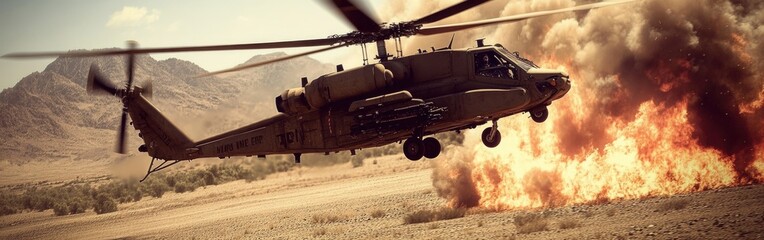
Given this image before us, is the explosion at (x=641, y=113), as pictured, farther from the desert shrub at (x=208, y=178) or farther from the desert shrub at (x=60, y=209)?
the desert shrub at (x=208, y=178)

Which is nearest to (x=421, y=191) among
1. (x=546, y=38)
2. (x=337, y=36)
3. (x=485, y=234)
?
(x=546, y=38)

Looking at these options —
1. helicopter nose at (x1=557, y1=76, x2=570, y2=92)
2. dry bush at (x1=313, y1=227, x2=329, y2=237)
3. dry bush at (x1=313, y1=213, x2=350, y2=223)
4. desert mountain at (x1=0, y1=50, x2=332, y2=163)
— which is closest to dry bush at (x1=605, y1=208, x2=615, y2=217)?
helicopter nose at (x1=557, y1=76, x2=570, y2=92)

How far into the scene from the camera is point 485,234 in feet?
67.8

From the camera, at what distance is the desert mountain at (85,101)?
137 m

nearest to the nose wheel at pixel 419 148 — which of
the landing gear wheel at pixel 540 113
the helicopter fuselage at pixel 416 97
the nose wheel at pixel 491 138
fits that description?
the helicopter fuselage at pixel 416 97

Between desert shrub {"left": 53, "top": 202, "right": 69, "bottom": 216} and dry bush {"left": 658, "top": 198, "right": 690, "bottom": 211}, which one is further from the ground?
desert shrub {"left": 53, "top": 202, "right": 69, "bottom": 216}

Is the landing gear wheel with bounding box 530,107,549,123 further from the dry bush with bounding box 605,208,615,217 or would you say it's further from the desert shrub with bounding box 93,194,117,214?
the desert shrub with bounding box 93,194,117,214

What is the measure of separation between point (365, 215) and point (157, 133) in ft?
31.7

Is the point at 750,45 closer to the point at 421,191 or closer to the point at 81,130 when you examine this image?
the point at 421,191

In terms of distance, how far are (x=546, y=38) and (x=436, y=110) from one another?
27.4ft

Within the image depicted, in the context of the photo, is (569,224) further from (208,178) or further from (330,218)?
(208,178)

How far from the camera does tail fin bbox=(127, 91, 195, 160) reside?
2498 centimetres

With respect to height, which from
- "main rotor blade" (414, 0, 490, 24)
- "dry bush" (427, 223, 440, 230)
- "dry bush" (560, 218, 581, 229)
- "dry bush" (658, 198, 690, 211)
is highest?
"main rotor blade" (414, 0, 490, 24)

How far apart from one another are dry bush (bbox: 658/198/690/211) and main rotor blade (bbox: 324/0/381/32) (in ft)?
30.0
